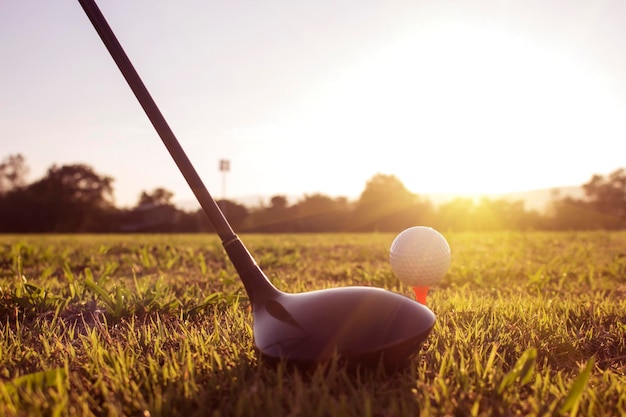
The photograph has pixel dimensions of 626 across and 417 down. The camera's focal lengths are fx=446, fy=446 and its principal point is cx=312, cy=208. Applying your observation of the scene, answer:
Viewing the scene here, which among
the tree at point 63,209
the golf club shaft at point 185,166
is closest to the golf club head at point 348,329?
the golf club shaft at point 185,166

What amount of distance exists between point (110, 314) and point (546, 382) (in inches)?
83.0

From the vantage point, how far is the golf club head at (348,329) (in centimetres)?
144

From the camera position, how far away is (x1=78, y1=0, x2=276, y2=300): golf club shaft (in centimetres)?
178

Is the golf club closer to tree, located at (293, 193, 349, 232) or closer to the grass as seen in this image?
the grass

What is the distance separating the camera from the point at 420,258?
2.50 m

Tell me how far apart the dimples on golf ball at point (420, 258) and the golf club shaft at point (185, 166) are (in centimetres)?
99

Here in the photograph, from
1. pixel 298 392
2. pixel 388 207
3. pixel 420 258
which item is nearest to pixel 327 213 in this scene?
pixel 388 207

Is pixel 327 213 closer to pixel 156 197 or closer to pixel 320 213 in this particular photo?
pixel 320 213

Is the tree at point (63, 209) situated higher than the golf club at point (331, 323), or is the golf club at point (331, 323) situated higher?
the tree at point (63, 209)

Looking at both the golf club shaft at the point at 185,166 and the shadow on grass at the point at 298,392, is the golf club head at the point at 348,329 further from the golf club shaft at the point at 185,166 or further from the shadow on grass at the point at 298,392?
the golf club shaft at the point at 185,166

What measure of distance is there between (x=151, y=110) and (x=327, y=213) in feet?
94.3

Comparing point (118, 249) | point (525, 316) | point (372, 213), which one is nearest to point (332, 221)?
point (372, 213)

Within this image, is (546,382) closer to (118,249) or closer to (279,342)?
(279,342)

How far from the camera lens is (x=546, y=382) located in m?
1.47
